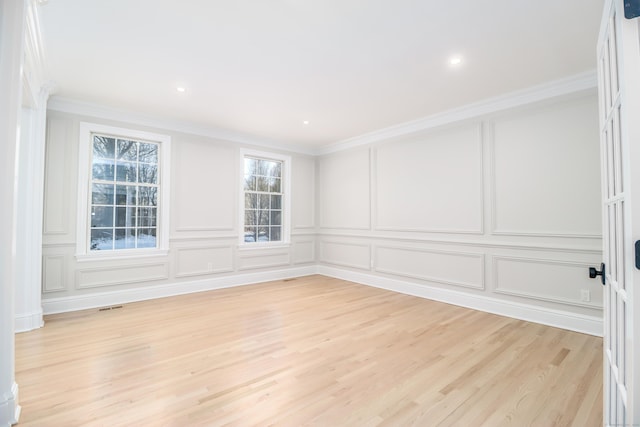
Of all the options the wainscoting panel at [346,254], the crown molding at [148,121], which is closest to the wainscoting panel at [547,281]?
the wainscoting panel at [346,254]

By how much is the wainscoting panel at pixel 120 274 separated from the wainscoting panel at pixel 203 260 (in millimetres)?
229

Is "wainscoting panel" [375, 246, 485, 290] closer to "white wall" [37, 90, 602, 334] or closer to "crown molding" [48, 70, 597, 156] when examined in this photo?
"white wall" [37, 90, 602, 334]

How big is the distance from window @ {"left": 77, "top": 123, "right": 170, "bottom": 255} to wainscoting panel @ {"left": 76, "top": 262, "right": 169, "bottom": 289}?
226 millimetres

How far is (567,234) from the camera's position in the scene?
323 centimetres

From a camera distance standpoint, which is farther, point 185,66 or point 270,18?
point 185,66

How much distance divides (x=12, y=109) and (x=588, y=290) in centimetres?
488

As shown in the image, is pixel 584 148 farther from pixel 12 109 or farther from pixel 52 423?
pixel 52 423

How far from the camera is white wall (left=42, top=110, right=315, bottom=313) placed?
3.76 meters

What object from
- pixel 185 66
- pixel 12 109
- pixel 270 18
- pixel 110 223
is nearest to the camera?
pixel 12 109

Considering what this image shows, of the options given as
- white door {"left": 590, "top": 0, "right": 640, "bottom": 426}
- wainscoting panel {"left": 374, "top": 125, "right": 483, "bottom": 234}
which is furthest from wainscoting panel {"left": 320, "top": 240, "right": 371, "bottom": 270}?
white door {"left": 590, "top": 0, "right": 640, "bottom": 426}

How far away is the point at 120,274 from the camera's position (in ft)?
13.7

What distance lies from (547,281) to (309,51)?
139 inches

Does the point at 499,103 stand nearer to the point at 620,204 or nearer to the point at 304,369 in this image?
the point at 620,204

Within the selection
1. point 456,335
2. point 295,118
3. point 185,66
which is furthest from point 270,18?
point 456,335
